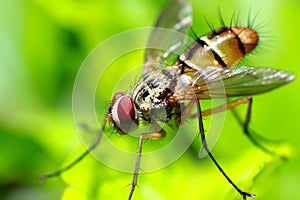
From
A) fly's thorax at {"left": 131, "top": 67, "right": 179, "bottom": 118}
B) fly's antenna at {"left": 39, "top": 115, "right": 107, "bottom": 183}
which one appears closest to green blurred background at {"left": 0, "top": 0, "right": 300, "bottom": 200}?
fly's antenna at {"left": 39, "top": 115, "right": 107, "bottom": 183}

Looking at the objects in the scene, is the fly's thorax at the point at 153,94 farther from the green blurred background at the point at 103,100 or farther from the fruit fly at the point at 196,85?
the green blurred background at the point at 103,100

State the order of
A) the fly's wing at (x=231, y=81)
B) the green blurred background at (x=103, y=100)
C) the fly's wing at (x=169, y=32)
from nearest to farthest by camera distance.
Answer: the fly's wing at (x=231, y=81)
the green blurred background at (x=103, y=100)
the fly's wing at (x=169, y=32)

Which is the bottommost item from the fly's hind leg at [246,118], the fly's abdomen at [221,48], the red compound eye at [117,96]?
the fly's hind leg at [246,118]

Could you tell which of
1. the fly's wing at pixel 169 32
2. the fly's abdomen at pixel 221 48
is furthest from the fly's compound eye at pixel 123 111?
the fly's wing at pixel 169 32

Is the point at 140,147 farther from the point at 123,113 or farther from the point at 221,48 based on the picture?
the point at 221,48

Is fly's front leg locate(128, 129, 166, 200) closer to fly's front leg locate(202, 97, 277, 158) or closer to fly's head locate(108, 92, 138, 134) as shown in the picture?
fly's head locate(108, 92, 138, 134)

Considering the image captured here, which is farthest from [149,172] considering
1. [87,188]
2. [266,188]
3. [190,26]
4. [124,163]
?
[190,26]

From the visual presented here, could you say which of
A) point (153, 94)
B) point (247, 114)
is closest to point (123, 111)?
point (153, 94)
